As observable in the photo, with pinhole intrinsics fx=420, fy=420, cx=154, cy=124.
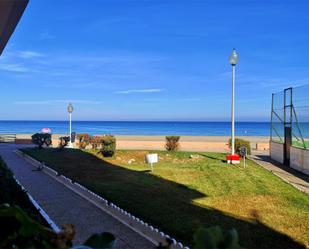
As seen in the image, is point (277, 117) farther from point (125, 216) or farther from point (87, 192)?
point (125, 216)

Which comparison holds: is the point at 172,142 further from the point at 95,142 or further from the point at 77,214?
the point at 77,214

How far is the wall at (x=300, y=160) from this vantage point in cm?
1660

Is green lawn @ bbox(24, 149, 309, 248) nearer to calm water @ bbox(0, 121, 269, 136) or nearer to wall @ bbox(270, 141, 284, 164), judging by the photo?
wall @ bbox(270, 141, 284, 164)

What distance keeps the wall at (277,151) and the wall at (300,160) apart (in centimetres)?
201

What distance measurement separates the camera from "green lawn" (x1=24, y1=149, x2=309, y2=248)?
796 centimetres

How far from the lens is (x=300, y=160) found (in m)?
17.4

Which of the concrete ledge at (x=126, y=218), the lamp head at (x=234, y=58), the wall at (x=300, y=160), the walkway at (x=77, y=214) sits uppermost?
the lamp head at (x=234, y=58)

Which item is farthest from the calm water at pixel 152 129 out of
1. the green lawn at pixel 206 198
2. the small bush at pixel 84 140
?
the green lawn at pixel 206 198

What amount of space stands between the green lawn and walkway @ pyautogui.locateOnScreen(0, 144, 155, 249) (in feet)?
2.16

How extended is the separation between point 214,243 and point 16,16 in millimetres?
5501

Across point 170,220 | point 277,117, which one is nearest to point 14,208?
point 170,220

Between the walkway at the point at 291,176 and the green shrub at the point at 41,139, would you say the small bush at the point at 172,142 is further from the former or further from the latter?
the green shrub at the point at 41,139

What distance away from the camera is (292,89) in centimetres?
1952

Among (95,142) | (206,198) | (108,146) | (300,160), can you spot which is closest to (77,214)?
(206,198)
